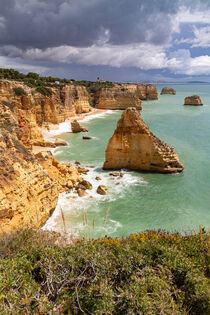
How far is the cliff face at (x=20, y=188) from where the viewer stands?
9070 millimetres

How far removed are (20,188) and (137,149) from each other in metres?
14.5

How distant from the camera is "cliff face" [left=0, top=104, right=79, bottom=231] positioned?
9.07 meters

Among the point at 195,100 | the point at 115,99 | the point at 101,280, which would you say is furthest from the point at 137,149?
the point at 195,100

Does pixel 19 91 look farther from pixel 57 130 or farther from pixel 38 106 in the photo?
pixel 57 130

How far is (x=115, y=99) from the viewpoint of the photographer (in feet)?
268

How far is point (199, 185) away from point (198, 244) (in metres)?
13.6

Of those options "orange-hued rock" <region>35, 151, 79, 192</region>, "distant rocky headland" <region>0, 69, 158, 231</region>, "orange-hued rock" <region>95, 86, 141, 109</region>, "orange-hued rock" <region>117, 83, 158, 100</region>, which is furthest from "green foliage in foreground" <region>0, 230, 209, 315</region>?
"orange-hued rock" <region>117, 83, 158, 100</region>

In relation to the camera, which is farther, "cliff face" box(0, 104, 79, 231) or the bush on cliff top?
the bush on cliff top

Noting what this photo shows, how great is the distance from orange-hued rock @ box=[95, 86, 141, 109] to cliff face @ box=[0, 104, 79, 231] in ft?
228

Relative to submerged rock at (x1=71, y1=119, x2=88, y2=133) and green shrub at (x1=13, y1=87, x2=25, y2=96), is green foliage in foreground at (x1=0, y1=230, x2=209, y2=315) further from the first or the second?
submerged rock at (x1=71, y1=119, x2=88, y2=133)

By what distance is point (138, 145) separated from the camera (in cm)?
2203

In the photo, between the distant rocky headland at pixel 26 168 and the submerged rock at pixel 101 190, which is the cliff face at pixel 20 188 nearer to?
the distant rocky headland at pixel 26 168

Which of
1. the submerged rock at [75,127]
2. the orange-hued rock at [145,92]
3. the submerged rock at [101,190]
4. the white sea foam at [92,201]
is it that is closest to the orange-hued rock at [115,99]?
the orange-hued rock at [145,92]

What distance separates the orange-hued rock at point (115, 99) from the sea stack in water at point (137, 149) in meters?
61.1
